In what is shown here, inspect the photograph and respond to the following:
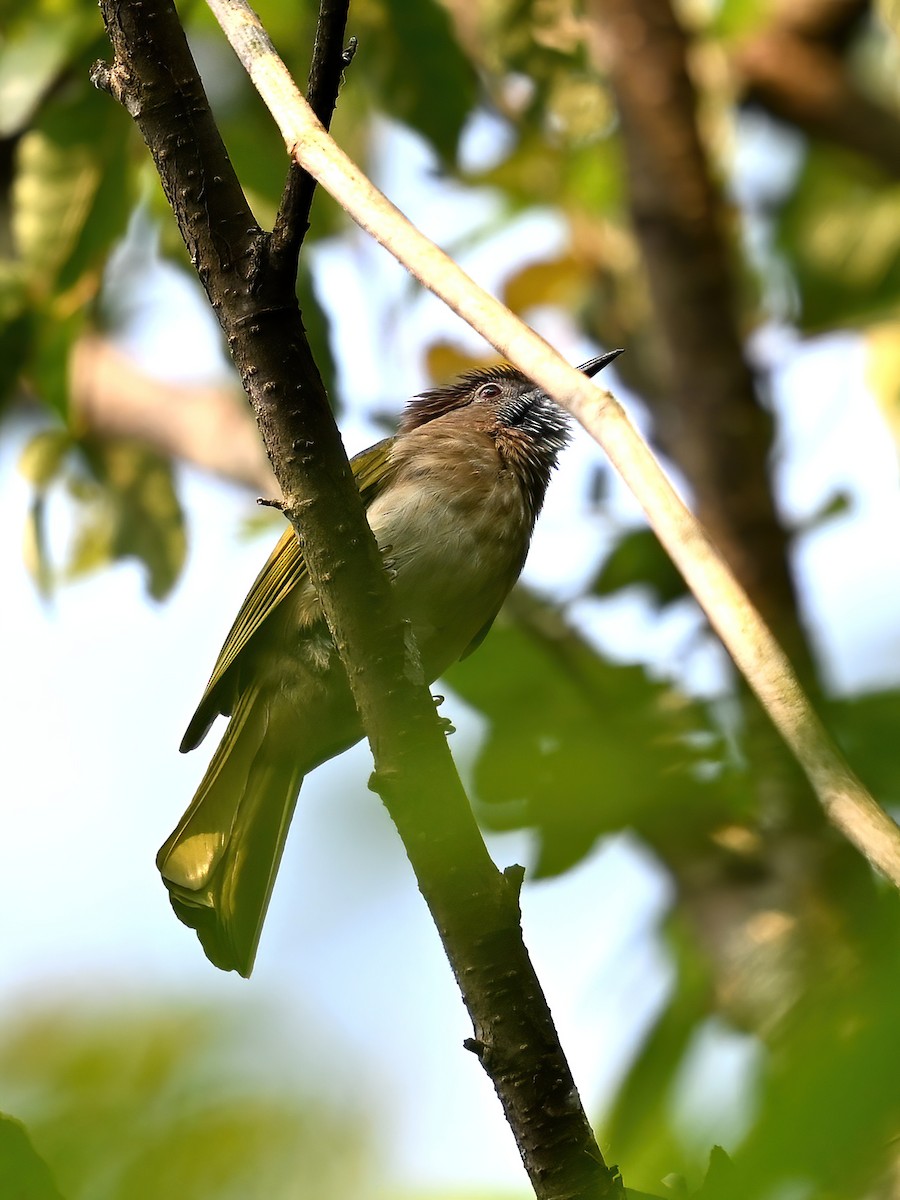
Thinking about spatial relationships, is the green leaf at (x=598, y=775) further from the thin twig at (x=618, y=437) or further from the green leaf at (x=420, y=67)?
the green leaf at (x=420, y=67)

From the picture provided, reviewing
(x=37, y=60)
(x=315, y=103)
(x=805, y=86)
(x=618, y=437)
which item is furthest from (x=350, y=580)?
(x=805, y=86)

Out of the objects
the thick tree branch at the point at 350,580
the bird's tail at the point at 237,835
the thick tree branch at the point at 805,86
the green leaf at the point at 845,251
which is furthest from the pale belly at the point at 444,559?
the thick tree branch at the point at 805,86

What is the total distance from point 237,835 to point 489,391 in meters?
1.85

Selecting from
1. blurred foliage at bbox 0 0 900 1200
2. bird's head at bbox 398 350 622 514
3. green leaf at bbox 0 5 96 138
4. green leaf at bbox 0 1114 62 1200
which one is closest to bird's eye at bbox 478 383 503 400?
bird's head at bbox 398 350 622 514

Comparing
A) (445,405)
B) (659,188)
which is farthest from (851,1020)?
(659,188)

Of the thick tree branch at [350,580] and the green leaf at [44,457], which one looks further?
the green leaf at [44,457]

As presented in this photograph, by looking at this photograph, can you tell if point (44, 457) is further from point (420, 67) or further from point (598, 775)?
point (598, 775)

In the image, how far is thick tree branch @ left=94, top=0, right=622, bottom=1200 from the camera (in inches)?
77.9

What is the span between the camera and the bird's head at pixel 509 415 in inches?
156

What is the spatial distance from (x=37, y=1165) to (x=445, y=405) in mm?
3874

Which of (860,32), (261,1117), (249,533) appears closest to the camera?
(261,1117)

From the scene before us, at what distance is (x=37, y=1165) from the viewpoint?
85 centimetres

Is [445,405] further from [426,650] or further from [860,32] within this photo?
[860,32]

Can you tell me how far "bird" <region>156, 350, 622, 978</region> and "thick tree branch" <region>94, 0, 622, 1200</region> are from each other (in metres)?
0.91
